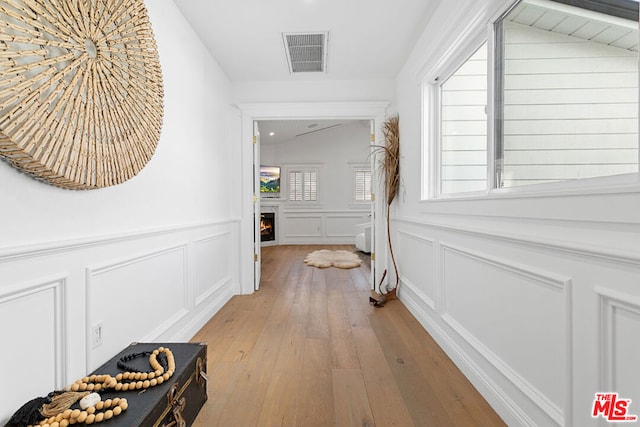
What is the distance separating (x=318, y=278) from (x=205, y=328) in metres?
2.04

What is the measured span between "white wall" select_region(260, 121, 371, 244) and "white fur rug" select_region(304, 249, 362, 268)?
1552mm

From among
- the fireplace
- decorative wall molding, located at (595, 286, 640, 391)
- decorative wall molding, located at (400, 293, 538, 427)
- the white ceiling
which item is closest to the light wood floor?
decorative wall molding, located at (400, 293, 538, 427)

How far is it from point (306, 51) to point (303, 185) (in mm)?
5542

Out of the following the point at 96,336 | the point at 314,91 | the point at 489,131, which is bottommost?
the point at 96,336

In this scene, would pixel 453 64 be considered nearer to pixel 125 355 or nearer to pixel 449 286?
pixel 449 286

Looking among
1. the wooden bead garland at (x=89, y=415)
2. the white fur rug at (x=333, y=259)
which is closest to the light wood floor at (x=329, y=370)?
the wooden bead garland at (x=89, y=415)

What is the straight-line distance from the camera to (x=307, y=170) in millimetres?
8555

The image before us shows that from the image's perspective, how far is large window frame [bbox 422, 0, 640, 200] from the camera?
1.12 m

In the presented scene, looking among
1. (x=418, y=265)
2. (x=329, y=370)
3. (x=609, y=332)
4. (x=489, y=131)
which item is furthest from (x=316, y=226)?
(x=609, y=332)

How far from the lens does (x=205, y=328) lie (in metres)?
2.73

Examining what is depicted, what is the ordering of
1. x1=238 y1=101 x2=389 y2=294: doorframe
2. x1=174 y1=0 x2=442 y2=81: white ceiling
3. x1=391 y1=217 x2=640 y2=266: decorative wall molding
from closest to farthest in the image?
x1=391 y1=217 x2=640 y2=266: decorative wall molding, x1=174 y1=0 x2=442 y2=81: white ceiling, x1=238 y1=101 x2=389 y2=294: doorframe

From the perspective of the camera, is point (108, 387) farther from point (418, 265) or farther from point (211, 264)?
point (418, 265)

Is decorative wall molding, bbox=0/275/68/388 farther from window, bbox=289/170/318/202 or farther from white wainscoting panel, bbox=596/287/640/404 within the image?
window, bbox=289/170/318/202

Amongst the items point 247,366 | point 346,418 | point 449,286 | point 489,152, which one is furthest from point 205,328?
point 489,152
